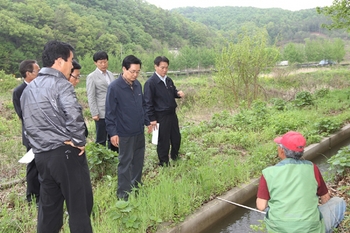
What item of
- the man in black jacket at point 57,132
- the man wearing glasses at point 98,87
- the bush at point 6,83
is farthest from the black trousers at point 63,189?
the bush at point 6,83

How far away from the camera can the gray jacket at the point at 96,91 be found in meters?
4.60

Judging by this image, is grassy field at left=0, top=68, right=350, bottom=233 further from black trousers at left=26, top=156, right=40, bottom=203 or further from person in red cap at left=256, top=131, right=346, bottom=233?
person in red cap at left=256, top=131, right=346, bottom=233

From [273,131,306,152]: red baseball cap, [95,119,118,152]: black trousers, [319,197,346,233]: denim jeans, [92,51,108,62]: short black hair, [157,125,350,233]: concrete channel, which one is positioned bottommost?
[157,125,350,233]: concrete channel

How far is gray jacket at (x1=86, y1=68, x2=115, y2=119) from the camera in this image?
4.60 metres

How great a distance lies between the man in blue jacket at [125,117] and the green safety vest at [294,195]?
1.85 metres

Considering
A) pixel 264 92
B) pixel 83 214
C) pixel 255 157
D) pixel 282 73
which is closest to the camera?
pixel 83 214

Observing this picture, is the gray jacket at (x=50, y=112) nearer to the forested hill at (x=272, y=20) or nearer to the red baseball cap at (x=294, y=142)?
the red baseball cap at (x=294, y=142)

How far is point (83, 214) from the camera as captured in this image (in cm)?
240

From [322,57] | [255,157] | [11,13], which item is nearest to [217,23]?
[322,57]

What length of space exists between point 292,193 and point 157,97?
8.94ft

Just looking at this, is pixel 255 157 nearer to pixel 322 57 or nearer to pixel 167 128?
pixel 167 128

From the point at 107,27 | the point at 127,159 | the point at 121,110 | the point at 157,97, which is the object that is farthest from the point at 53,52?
the point at 107,27

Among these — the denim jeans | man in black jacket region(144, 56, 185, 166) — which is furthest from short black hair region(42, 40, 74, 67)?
the denim jeans

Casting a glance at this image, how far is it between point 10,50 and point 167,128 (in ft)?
149
